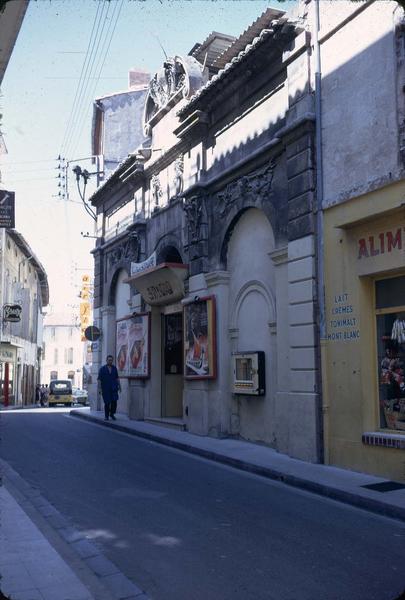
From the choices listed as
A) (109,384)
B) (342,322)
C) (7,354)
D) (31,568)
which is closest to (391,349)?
(342,322)

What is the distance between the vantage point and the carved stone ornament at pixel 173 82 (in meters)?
16.4

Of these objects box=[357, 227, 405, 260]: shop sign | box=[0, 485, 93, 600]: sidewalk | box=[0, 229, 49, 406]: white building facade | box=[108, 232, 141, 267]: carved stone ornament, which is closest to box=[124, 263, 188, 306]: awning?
box=[108, 232, 141, 267]: carved stone ornament

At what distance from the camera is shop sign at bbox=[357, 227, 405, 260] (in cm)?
924

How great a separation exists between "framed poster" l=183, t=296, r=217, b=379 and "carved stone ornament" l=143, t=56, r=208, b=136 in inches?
223

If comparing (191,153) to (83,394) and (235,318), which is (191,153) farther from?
(83,394)

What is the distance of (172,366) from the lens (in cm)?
1833

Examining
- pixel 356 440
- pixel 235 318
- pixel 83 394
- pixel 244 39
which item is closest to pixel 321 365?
pixel 356 440

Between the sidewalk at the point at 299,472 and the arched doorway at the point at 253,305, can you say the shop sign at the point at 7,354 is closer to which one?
the sidewalk at the point at 299,472

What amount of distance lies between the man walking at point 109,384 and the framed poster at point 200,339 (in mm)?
3818

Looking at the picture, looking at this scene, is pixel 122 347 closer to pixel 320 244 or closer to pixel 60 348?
pixel 320 244

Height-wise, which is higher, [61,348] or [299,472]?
[61,348]

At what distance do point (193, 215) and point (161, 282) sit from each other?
2.22m

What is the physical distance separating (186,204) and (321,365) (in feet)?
21.2

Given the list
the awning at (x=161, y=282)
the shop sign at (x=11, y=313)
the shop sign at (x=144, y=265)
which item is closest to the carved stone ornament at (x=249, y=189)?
the awning at (x=161, y=282)
